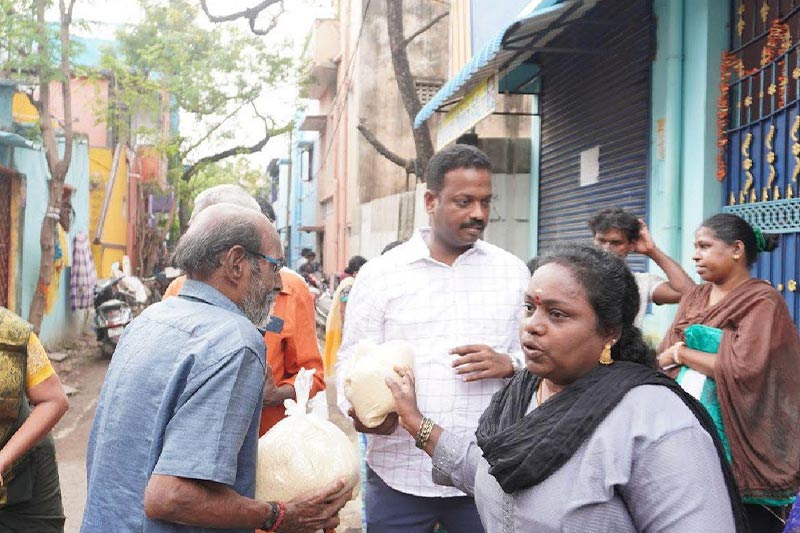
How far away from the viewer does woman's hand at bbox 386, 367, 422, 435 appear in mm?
2328

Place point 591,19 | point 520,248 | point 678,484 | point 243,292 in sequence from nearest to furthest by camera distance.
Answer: point 678,484
point 243,292
point 591,19
point 520,248

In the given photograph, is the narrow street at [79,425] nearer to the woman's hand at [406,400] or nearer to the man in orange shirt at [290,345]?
the man in orange shirt at [290,345]

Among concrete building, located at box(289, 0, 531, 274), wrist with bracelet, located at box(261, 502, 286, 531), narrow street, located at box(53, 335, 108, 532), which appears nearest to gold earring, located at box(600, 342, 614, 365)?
wrist with bracelet, located at box(261, 502, 286, 531)

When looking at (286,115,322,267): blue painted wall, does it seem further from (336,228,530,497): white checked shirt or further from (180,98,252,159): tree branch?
(336,228,530,497): white checked shirt

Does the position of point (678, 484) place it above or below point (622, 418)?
below

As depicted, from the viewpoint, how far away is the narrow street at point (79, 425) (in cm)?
527

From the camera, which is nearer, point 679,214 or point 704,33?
point 704,33

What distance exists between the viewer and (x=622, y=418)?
1570 mm

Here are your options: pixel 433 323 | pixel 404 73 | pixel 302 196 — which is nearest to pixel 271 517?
pixel 433 323

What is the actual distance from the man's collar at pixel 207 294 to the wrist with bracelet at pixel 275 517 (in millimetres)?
478

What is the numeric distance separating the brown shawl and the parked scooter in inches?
373

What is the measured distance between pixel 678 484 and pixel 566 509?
224 mm

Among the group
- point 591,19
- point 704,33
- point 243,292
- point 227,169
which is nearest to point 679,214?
point 704,33

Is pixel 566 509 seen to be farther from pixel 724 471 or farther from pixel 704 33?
pixel 704 33
